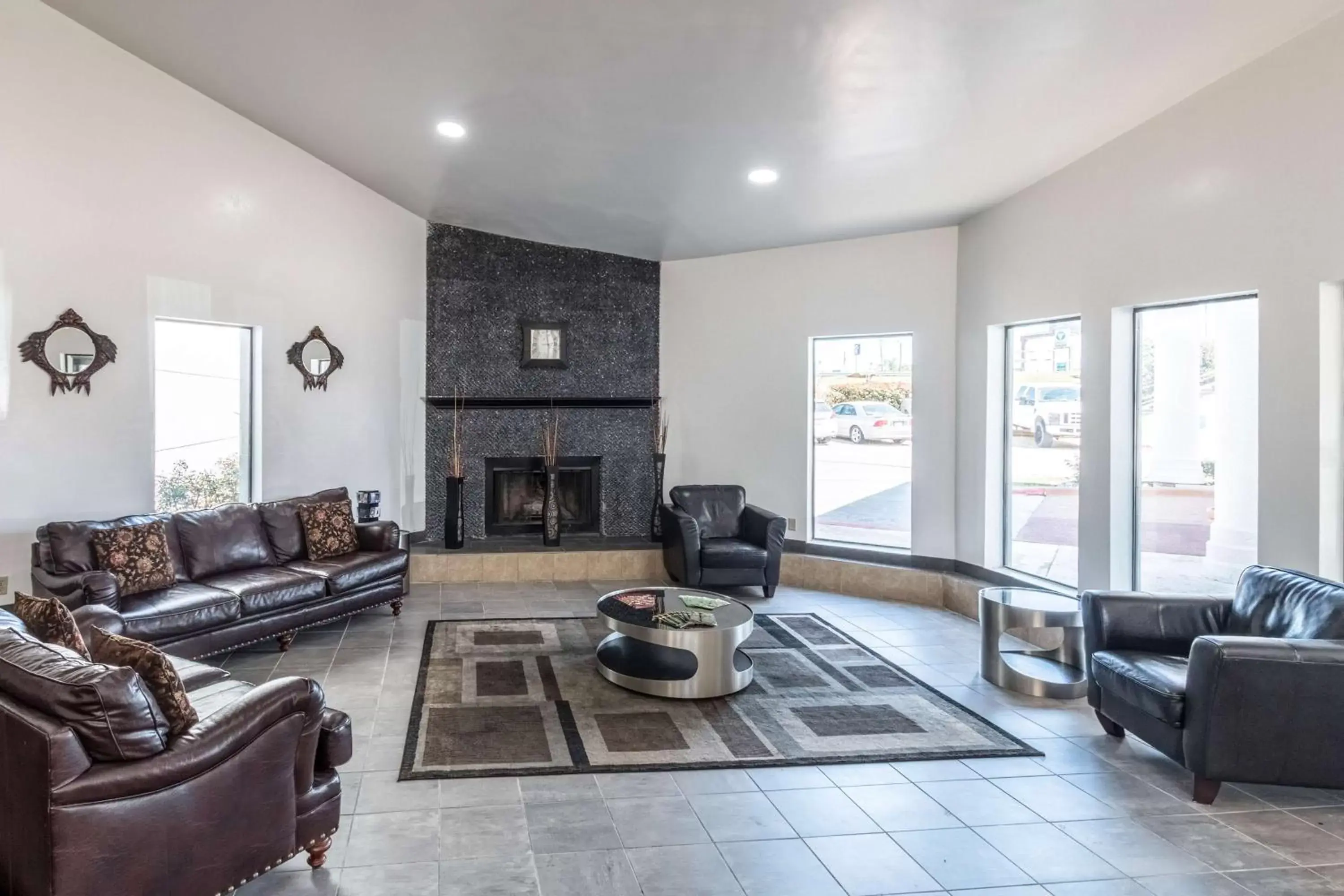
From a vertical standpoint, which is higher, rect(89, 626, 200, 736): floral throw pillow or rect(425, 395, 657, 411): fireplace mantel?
rect(425, 395, 657, 411): fireplace mantel

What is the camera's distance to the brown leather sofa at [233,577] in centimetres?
461

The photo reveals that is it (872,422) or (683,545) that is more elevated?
(872,422)

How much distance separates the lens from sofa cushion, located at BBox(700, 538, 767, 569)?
7090 millimetres

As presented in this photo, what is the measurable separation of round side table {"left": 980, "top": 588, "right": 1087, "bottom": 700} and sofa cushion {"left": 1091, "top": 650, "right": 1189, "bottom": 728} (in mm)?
686

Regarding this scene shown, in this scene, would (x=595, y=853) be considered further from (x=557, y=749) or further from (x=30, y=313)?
(x=30, y=313)

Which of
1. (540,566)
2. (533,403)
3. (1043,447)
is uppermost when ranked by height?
(533,403)

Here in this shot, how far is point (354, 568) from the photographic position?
5957mm

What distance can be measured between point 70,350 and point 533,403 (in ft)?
12.9

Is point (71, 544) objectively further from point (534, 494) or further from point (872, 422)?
point (872, 422)

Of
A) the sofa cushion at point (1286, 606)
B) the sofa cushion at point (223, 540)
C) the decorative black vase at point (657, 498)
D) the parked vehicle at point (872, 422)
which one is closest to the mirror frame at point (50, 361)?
the sofa cushion at point (223, 540)

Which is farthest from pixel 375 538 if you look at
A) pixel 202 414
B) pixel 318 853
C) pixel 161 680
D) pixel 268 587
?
pixel 161 680

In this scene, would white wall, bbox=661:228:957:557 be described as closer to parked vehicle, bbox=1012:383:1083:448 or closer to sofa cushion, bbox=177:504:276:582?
parked vehicle, bbox=1012:383:1083:448

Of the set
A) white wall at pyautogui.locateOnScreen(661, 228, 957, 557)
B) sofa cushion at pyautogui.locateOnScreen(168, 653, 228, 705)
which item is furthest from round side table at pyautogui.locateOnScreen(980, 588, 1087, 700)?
sofa cushion at pyautogui.locateOnScreen(168, 653, 228, 705)

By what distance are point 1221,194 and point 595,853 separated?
4.47m
